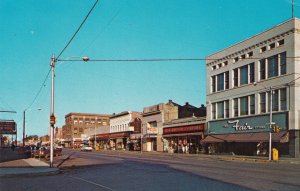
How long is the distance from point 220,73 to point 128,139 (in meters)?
37.5

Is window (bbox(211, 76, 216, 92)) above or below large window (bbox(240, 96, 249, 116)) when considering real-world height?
above

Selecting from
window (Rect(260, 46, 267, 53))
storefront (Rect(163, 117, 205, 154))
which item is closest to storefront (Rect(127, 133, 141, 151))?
storefront (Rect(163, 117, 205, 154))

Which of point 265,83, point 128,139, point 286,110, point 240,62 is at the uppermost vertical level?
point 240,62

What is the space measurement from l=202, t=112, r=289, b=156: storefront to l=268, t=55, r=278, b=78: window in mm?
4779

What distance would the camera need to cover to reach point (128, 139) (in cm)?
8350

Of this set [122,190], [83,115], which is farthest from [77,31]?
[83,115]

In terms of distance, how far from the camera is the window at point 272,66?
41188 millimetres

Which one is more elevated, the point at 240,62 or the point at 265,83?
the point at 240,62

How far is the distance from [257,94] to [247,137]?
5.31 meters

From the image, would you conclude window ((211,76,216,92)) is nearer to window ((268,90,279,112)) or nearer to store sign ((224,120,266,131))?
store sign ((224,120,266,131))

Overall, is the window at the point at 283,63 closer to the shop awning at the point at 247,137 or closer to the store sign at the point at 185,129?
the shop awning at the point at 247,137

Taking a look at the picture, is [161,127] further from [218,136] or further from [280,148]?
[280,148]

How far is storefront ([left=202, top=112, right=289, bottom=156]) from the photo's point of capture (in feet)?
128

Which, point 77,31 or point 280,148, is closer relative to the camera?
point 77,31
